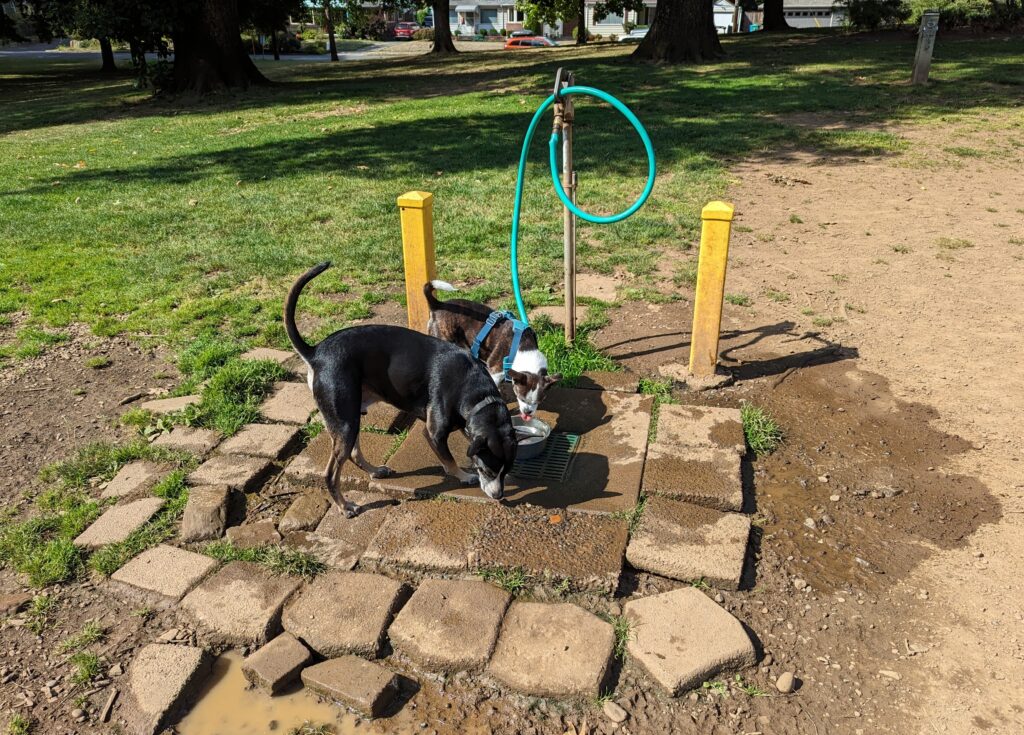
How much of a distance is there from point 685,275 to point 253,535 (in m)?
4.71

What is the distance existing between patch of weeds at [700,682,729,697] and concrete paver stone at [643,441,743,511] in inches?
43.2

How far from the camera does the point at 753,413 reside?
4602 mm

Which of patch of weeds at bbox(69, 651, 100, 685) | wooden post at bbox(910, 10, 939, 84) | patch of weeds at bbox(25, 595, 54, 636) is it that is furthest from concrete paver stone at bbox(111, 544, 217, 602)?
wooden post at bbox(910, 10, 939, 84)

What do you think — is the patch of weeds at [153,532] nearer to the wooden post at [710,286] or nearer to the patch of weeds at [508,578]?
the patch of weeds at [508,578]

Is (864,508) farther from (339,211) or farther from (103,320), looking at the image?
(339,211)

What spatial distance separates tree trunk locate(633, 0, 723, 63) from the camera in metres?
19.8

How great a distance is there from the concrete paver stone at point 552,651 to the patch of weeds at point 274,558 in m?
1.02

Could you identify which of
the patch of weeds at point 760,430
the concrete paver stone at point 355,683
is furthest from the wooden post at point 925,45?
the concrete paver stone at point 355,683

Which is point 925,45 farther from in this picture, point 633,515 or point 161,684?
point 161,684

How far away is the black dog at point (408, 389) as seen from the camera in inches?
142

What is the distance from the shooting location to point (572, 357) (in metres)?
5.27

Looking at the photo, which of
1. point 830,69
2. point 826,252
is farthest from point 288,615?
point 830,69

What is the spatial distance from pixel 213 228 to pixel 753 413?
22.2ft

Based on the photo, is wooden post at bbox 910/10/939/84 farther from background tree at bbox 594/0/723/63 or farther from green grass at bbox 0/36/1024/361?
background tree at bbox 594/0/723/63
